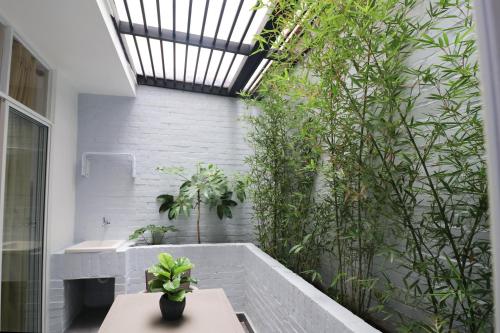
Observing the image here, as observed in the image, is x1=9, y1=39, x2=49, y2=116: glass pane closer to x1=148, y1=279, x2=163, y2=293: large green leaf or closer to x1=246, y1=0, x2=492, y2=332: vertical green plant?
x1=148, y1=279, x2=163, y2=293: large green leaf

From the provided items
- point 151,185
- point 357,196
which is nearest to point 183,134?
point 151,185

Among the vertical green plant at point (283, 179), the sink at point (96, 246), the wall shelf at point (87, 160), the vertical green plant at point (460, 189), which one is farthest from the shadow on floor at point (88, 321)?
the vertical green plant at point (460, 189)

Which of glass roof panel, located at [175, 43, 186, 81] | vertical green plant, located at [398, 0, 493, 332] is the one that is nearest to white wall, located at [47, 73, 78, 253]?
glass roof panel, located at [175, 43, 186, 81]

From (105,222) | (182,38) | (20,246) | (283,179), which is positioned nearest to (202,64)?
(182,38)

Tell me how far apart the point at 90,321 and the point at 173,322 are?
102 inches

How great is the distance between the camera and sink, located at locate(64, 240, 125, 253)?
3350 millimetres

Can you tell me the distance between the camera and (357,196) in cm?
164

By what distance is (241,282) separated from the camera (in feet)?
12.5

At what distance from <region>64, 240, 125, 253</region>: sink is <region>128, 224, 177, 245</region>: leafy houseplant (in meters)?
0.20

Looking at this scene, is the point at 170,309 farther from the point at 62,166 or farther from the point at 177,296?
the point at 62,166

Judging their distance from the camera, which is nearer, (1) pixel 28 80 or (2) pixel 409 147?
(2) pixel 409 147

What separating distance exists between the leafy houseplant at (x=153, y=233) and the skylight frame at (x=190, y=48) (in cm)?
207

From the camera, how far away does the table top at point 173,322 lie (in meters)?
1.64

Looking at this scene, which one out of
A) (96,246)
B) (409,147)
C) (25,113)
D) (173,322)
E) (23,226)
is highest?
(25,113)
